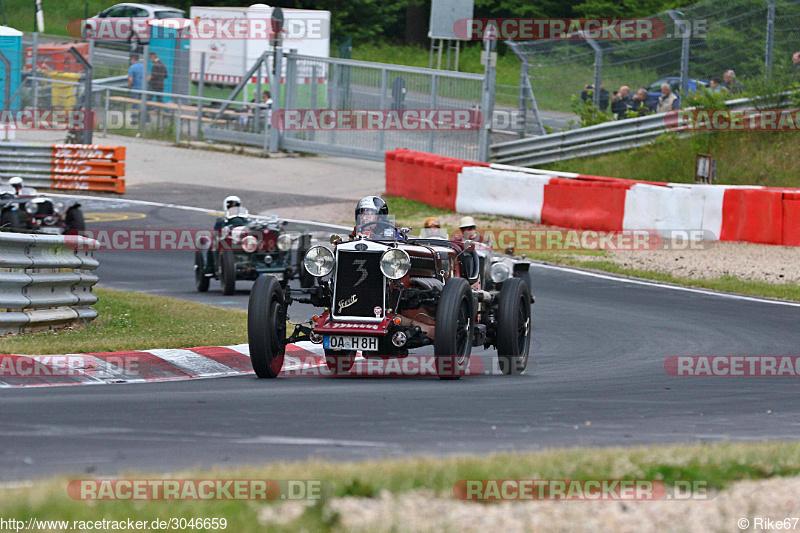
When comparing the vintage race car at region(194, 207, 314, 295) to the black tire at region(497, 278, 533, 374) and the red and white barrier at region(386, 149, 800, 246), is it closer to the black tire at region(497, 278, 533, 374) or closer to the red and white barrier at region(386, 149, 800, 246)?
the black tire at region(497, 278, 533, 374)

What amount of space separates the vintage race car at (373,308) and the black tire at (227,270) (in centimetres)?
592

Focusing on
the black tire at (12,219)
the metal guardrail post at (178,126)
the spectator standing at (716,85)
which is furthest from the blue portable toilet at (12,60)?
the spectator standing at (716,85)

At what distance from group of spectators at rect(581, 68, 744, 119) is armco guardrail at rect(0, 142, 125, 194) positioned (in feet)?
32.8

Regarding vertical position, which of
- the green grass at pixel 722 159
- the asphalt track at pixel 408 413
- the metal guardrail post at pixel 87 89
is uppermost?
the metal guardrail post at pixel 87 89

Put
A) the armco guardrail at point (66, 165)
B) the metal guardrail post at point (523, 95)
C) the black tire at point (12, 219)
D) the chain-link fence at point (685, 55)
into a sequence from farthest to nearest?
the armco guardrail at point (66, 165) → the metal guardrail post at point (523, 95) → the chain-link fence at point (685, 55) → the black tire at point (12, 219)

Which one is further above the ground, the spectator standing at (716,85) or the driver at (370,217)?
the spectator standing at (716,85)

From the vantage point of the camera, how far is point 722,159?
22.0 metres

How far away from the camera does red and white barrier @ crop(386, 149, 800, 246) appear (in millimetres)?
17719

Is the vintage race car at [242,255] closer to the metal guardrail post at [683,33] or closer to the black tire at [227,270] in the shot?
the black tire at [227,270]

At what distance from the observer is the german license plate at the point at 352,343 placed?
29.4 feet

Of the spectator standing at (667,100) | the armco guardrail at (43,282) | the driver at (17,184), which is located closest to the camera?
the armco guardrail at (43,282)

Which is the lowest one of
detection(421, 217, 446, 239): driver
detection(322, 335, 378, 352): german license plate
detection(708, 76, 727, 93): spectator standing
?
detection(322, 335, 378, 352): german license plate

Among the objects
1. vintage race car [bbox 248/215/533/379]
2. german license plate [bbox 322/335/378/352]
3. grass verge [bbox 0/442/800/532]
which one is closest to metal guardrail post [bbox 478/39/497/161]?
vintage race car [bbox 248/215/533/379]

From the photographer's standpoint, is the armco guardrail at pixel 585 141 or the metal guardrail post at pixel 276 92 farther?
the metal guardrail post at pixel 276 92
